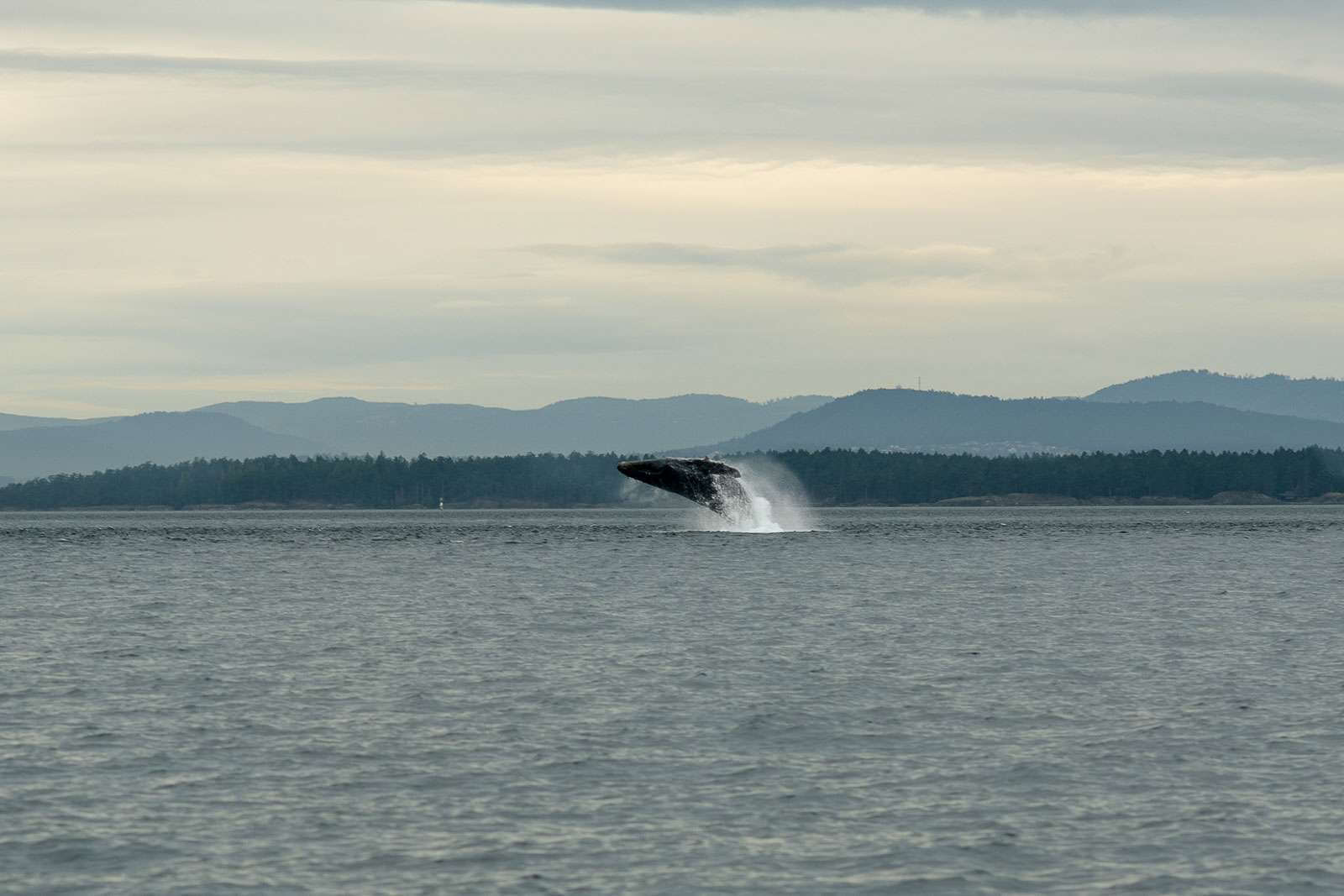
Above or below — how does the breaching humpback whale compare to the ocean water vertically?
above

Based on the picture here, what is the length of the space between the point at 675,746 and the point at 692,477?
89.4 meters

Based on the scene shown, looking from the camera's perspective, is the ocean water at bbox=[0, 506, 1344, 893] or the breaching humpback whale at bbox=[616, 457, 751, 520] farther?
the breaching humpback whale at bbox=[616, 457, 751, 520]

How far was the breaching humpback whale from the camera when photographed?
4582 inches

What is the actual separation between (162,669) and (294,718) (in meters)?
11.6

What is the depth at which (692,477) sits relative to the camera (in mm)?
123000

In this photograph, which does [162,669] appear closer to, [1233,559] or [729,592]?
[729,592]

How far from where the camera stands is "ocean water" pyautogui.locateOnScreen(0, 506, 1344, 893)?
24188 millimetres

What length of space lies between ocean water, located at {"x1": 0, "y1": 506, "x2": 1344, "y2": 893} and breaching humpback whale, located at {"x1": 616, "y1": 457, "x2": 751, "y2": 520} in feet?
139

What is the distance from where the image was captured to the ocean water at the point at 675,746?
24188 mm

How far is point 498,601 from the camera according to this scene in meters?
74.6

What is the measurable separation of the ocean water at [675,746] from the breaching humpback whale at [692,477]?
4249cm

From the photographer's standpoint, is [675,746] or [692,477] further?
[692,477]

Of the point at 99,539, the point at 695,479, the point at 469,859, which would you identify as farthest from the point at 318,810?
the point at 99,539

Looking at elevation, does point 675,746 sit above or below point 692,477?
below
